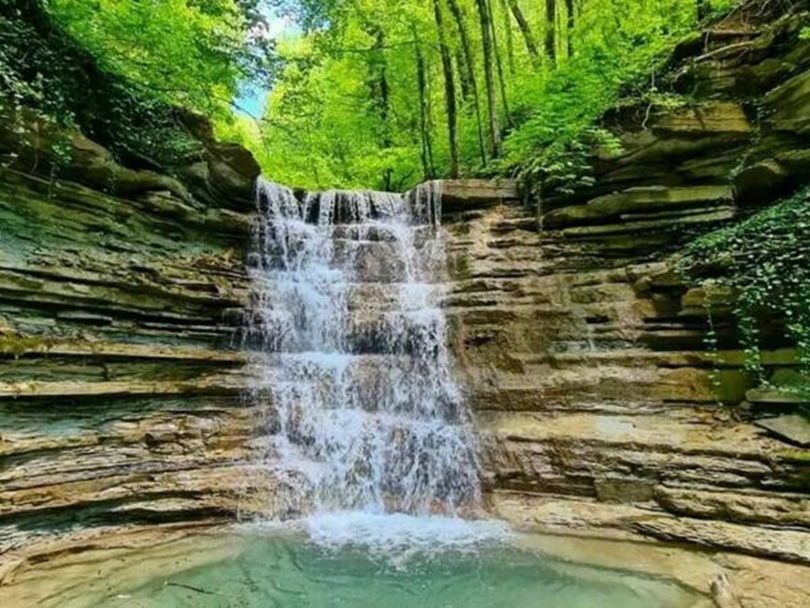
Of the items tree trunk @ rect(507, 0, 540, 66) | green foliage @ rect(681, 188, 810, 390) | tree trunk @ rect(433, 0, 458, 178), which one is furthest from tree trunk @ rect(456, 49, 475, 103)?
green foliage @ rect(681, 188, 810, 390)

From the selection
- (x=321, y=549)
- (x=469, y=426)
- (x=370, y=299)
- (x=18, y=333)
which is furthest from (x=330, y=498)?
(x=18, y=333)

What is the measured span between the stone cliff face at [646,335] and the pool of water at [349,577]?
999 mm

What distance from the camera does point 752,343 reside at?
6.02 m

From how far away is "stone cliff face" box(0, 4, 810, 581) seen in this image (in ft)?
17.3

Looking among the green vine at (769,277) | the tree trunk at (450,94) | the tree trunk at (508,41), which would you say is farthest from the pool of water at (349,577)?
the tree trunk at (508,41)

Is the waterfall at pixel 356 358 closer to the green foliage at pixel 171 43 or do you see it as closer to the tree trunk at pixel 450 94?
the green foliage at pixel 171 43

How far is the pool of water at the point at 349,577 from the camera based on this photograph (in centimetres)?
406

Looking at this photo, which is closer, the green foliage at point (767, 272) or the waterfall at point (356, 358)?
the green foliage at point (767, 272)

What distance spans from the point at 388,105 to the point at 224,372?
9.76m

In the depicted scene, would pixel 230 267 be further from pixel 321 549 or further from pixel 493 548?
pixel 493 548

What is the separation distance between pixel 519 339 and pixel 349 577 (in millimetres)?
3833

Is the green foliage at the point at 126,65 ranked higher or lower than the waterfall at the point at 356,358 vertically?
higher

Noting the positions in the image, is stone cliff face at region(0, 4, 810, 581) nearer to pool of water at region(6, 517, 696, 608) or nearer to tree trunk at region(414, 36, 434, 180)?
pool of water at region(6, 517, 696, 608)

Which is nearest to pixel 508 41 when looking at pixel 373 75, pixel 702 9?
pixel 373 75
